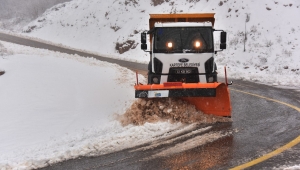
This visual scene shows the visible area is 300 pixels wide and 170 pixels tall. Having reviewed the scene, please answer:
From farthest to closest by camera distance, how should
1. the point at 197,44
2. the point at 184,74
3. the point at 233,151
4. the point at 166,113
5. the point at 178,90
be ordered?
the point at 197,44
the point at 184,74
the point at 166,113
the point at 178,90
the point at 233,151

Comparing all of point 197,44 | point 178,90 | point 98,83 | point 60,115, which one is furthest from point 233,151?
point 98,83

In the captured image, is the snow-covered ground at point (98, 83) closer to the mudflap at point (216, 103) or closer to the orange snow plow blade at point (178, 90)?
the orange snow plow blade at point (178, 90)

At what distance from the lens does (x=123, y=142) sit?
5.70 m

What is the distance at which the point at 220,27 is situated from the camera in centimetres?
2192

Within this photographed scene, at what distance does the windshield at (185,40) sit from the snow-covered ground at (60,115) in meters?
2.11

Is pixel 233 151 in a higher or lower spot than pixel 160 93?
lower

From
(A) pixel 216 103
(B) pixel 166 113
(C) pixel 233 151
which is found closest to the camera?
(C) pixel 233 151

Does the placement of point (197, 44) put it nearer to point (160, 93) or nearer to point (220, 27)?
point (160, 93)

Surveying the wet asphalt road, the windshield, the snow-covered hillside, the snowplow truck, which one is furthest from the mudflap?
the snow-covered hillside

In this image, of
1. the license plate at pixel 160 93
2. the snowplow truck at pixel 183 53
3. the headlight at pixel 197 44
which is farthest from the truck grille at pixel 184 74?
the license plate at pixel 160 93

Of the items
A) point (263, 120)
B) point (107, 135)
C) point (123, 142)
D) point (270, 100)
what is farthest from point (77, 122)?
point (270, 100)

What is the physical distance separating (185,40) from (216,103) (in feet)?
6.15

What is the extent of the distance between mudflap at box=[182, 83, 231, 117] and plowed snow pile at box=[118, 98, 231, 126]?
136 mm

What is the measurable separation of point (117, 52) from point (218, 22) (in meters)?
9.12
